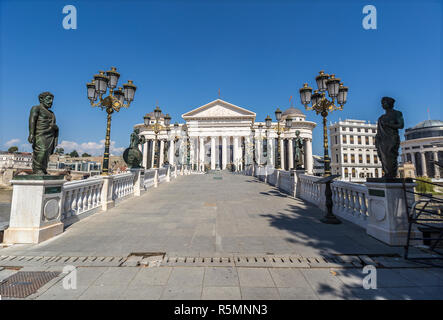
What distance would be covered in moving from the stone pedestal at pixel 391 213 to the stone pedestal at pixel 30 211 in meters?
8.52

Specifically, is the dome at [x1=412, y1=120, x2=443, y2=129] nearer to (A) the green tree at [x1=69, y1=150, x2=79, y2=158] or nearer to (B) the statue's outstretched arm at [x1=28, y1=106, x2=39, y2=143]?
(B) the statue's outstretched arm at [x1=28, y1=106, x2=39, y2=143]

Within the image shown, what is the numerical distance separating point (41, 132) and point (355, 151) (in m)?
83.6

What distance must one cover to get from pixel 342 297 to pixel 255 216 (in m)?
4.52

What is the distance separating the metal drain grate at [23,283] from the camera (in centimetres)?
290

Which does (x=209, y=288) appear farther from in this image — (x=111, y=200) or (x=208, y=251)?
(x=111, y=200)

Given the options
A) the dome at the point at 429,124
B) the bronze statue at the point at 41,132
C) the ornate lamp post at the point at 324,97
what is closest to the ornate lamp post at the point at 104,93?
the bronze statue at the point at 41,132

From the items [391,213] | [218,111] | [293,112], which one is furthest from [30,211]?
[293,112]

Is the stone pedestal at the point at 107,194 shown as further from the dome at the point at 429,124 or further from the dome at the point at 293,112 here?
the dome at the point at 429,124

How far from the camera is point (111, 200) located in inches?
346

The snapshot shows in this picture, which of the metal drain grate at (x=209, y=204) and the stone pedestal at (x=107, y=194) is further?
the metal drain grate at (x=209, y=204)

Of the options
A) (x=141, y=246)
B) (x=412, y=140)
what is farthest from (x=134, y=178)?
(x=412, y=140)

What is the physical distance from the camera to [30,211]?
4.95 meters

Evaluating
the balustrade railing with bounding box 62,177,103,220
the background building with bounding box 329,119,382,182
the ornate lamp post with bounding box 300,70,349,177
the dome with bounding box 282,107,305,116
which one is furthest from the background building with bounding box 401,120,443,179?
the balustrade railing with bounding box 62,177,103,220

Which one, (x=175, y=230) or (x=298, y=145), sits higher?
(x=298, y=145)
